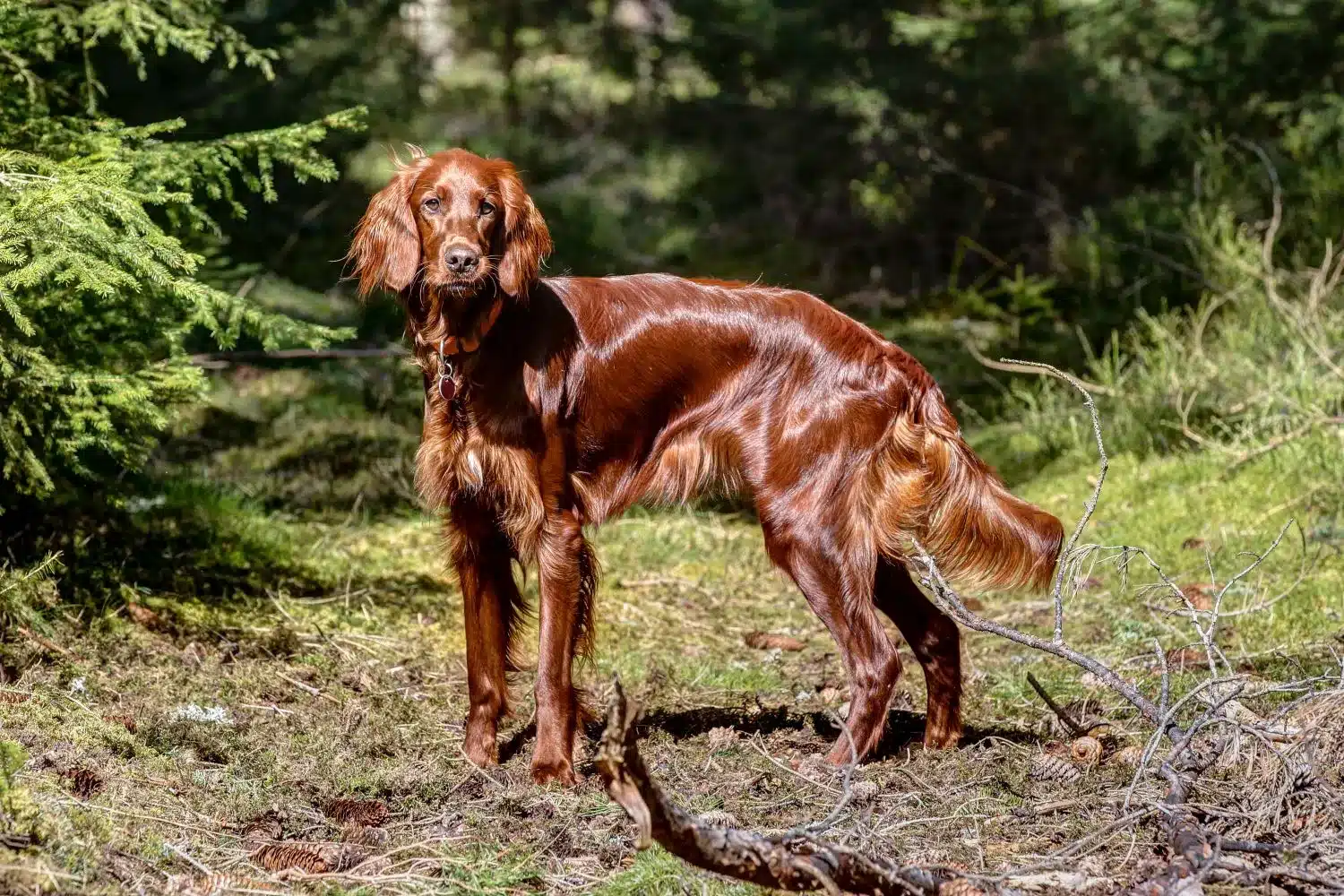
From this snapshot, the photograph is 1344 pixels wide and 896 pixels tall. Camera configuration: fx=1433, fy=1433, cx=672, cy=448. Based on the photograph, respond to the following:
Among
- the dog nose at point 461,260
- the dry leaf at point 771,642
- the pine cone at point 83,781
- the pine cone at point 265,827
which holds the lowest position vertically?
the dry leaf at point 771,642

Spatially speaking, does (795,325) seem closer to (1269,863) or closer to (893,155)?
(1269,863)

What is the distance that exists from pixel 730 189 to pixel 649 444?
7.29m

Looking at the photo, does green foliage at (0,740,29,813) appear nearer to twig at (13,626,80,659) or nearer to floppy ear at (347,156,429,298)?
twig at (13,626,80,659)

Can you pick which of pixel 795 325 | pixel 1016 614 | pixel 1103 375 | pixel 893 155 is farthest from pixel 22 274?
pixel 893 155

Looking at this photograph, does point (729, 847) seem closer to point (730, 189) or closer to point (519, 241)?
point (519, 241)

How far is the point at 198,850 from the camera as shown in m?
3.06

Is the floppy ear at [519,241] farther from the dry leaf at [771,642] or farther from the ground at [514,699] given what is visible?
the dry leaf at [771,642]

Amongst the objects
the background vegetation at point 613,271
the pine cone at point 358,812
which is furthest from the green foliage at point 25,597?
the pine cone at point 358,812

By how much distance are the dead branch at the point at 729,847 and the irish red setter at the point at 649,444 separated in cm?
108

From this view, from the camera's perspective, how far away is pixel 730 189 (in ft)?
36.2

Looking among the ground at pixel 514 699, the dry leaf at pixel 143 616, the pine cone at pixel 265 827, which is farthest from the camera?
the dry leaf at pixel 143 616

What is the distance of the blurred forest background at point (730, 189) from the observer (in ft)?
14.4

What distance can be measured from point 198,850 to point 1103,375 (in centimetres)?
507

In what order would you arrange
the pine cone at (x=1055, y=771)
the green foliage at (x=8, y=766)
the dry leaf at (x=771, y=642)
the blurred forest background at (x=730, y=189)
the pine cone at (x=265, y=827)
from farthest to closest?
the dry leaf at (x=771, y=642), the blurred forest background at (x=730, y=189), the pine cone at (x=1055, y=771), the pine cone at (x=265, y=827), the green foliage at (x=8, y=766)
